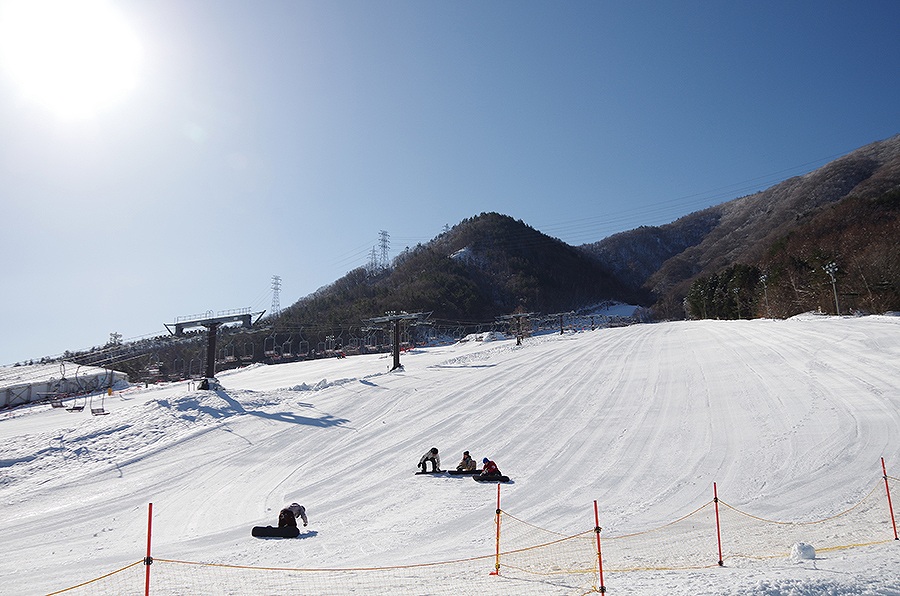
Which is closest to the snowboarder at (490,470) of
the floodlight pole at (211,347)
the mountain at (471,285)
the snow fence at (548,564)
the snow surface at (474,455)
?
the snow surface at (474,455)

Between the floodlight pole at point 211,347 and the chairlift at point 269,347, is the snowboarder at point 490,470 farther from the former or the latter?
the chairlift at point 269,347

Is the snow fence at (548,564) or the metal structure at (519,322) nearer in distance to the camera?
the snow fence at (548,564)

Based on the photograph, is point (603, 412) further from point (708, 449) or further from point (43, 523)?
point (43, 523)

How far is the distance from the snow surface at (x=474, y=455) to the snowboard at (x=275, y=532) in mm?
232

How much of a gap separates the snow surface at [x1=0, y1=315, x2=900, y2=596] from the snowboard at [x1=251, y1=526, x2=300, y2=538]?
232 mm

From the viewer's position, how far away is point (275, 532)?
36.3 feet

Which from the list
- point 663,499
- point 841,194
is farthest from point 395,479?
point 841,194

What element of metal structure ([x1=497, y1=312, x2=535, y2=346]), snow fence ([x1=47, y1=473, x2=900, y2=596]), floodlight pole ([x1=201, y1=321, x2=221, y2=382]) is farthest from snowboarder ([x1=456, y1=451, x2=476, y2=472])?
metal structure ([x1=497, y1=312, x2=535, y2=346])

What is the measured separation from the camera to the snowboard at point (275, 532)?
11.0 m

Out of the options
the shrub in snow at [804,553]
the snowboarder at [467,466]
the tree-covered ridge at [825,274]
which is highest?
the tree-covered ridge at [825,274]

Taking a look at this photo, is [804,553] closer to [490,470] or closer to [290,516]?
[490,470]

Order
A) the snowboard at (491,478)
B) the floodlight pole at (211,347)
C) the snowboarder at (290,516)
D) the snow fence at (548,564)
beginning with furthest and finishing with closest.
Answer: the floodlight pole at (211,347) < the snowboard at (491,478) < the snowboarder at (290,516) < the snow fence at (548,564)

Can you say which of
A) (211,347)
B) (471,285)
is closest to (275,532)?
(211,347)

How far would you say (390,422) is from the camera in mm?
23844
